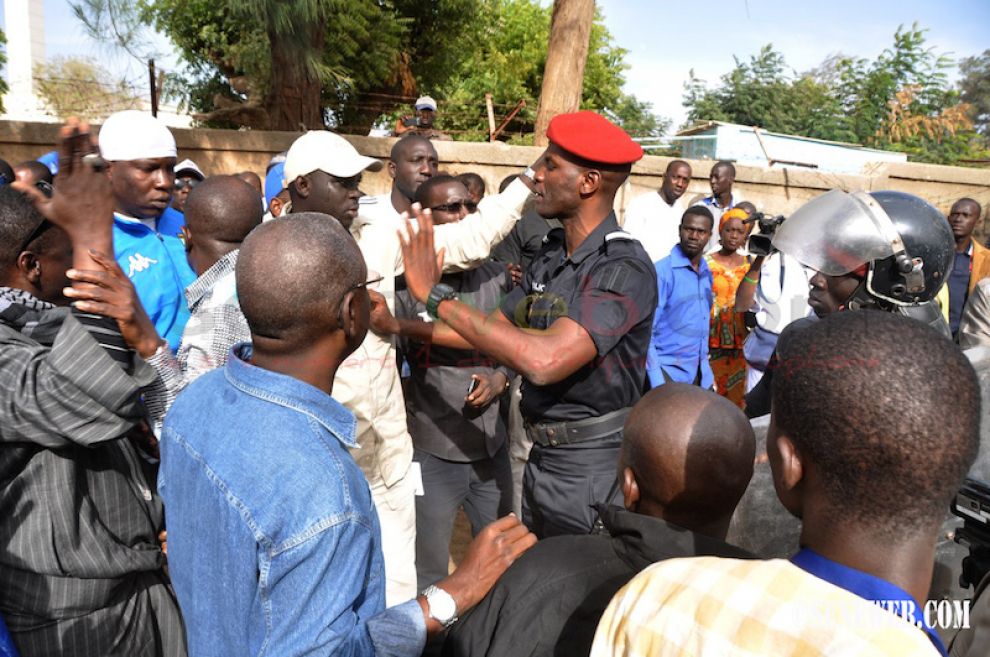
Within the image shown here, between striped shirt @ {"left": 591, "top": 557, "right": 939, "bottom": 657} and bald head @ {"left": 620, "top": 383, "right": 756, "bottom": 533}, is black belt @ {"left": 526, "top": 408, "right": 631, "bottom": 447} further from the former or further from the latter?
striped shirt @ {"left": 591, "top": 557, "right": 939, "bottom": 657}

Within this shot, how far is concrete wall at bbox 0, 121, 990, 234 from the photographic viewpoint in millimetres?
7392

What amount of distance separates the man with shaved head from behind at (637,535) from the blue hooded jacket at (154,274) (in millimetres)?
1927

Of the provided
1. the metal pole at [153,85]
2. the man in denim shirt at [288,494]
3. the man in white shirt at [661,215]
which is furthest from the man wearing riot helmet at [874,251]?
the metal pole at [153,85]

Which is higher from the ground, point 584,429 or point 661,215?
point 661,215

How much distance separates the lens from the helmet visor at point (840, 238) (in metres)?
2.51

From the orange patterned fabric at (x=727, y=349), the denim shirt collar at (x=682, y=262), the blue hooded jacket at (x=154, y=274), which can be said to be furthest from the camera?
→ the orange patterned fabric at (x=727, y=349)

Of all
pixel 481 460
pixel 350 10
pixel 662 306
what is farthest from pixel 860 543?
pixel 350 10

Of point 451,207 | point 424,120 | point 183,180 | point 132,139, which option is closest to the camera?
point 132,139

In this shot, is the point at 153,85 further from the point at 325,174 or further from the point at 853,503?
the point at 853,503

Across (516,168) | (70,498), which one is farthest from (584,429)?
(516,168)

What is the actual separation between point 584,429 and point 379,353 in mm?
937

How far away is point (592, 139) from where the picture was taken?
9.08 feet

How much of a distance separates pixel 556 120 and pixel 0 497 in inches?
87.8

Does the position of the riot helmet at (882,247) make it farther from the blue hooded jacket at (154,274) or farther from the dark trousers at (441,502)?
the blue hooded jacket at (154,274)
